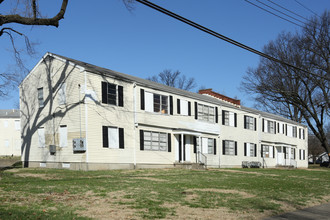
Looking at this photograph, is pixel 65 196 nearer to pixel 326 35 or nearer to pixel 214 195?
pixel 214 195

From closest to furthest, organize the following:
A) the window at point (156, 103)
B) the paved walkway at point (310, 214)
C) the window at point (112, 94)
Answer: the paved walkway at point (310, 214), the window at point (112, 94), the window at point (156, 103)

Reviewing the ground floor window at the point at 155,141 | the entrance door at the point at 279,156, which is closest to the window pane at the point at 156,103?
the ground floor window at the point at 155,141

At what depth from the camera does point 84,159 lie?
2103 centimetres

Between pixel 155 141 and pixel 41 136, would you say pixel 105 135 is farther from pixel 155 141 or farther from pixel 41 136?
pixel 41 136

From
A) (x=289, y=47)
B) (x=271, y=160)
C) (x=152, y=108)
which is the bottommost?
(x=271, y=160)

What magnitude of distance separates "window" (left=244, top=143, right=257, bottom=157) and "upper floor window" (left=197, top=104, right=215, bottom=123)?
6916 millimetres

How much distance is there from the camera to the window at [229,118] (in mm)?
33219

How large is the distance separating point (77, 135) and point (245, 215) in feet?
48.7

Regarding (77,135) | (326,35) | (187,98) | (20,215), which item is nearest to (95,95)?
(77,135)

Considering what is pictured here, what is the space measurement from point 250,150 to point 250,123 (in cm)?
285

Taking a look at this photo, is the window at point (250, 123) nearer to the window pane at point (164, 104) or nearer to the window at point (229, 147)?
the window at point (229, 147)

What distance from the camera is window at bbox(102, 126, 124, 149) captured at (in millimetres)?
22031

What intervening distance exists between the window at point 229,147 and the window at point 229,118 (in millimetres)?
1754

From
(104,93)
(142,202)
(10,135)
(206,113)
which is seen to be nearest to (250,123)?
(206,113)
